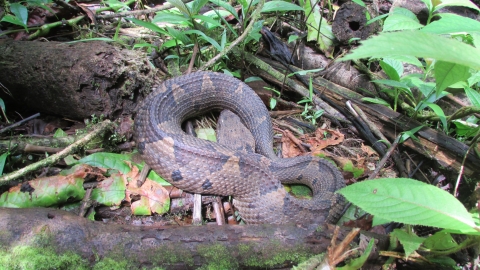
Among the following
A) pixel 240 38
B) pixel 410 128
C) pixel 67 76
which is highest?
pixel 240 38

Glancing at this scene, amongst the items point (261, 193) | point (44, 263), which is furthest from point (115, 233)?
point (261, 193)

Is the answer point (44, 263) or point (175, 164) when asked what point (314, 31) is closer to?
point (175, 164)

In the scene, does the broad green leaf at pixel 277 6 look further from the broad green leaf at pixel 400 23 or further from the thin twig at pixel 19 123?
the thin twig at pixel 19 123

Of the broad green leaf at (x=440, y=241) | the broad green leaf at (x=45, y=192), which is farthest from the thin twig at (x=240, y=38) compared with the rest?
the broad green leaf at (x=440, y=241)

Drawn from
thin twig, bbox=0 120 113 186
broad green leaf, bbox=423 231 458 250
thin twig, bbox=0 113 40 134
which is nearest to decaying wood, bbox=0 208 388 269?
broad green leaf, bbox=423 231 458 250

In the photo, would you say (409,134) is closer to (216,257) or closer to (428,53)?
(216,257)

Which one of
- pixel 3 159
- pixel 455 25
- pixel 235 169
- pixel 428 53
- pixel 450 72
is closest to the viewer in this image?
pixel 428 53

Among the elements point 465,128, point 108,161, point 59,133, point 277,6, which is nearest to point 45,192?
point 108,161

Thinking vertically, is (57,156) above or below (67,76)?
below
